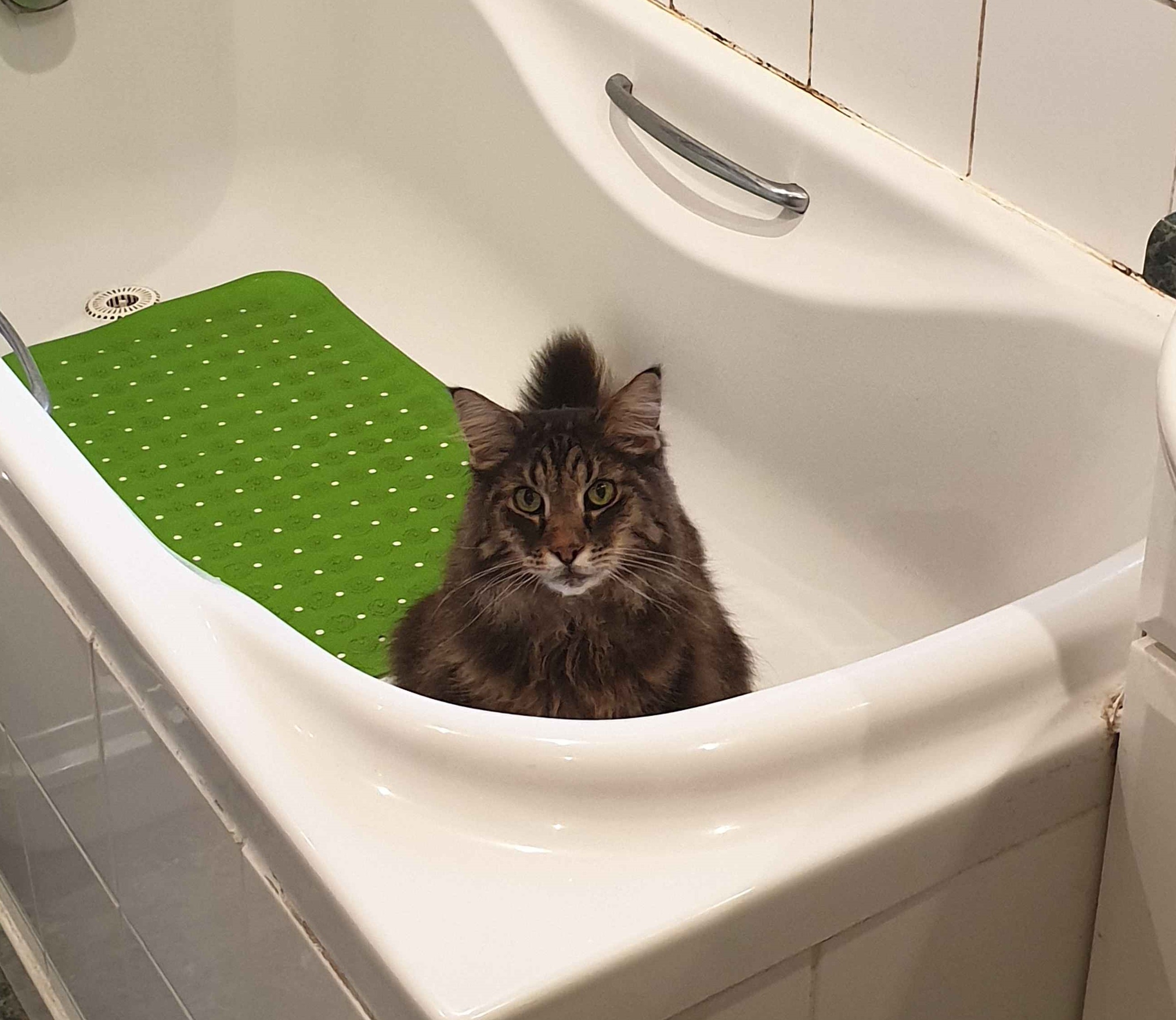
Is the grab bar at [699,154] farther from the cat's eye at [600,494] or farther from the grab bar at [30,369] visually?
the grab bar at [30,369]

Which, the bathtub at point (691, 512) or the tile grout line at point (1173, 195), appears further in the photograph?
the tile grout line at point (1173, 195)

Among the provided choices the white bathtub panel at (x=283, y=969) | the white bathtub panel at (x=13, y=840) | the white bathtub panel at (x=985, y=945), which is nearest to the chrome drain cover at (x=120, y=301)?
the white bathtub panel at (x=13, y=840)

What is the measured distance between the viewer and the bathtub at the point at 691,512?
0.86 m

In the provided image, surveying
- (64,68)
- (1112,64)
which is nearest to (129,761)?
(1112,64)

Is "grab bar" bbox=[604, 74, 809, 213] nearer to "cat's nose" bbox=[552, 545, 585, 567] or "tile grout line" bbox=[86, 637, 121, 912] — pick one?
"cat's nose" bbox=[552, 545, 585, 567]

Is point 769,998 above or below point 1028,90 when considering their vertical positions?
below

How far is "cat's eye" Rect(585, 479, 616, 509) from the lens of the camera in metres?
1.27

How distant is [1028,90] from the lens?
4.45 feet

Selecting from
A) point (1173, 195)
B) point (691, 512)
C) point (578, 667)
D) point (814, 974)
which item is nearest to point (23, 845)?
point (578, 667)

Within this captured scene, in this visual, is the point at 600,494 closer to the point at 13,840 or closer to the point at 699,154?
the point at 699,154

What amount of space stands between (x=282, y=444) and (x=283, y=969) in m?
1.05

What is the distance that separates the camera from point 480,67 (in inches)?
77.1

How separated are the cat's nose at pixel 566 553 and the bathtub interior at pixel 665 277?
17.0 inches

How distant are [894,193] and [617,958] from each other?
896 millimetres
